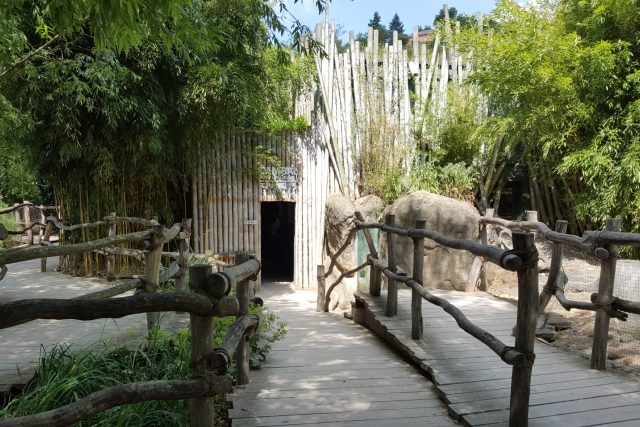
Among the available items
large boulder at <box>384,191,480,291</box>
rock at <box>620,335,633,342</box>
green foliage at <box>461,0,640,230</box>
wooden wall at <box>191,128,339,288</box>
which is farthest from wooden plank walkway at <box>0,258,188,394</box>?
green foliage at <box>461,0,640,230</box>

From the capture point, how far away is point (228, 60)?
6.64 m

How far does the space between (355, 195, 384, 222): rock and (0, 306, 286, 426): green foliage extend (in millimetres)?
5100

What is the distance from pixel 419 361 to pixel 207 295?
74.3 inches

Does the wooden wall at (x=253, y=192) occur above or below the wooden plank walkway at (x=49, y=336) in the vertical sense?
above

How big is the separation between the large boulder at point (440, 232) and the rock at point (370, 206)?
1.17 metres

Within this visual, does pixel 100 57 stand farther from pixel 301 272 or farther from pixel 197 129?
pixel 301 272

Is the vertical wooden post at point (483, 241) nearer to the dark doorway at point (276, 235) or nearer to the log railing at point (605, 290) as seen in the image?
the log railing at point (605, 290)

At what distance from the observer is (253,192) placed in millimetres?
8414

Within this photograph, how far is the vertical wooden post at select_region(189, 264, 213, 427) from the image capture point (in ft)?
5.48

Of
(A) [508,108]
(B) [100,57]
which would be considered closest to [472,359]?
(B) [100,57]

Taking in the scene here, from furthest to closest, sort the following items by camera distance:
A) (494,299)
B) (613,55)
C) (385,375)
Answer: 1. (613,55)
2. (494,299)
3. (385,375)

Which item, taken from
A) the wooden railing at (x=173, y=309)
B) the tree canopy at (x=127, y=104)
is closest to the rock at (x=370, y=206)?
the tree canopy at (x=127, y=104)

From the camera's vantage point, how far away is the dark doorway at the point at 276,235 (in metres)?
11.7

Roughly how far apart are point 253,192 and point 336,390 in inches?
236
